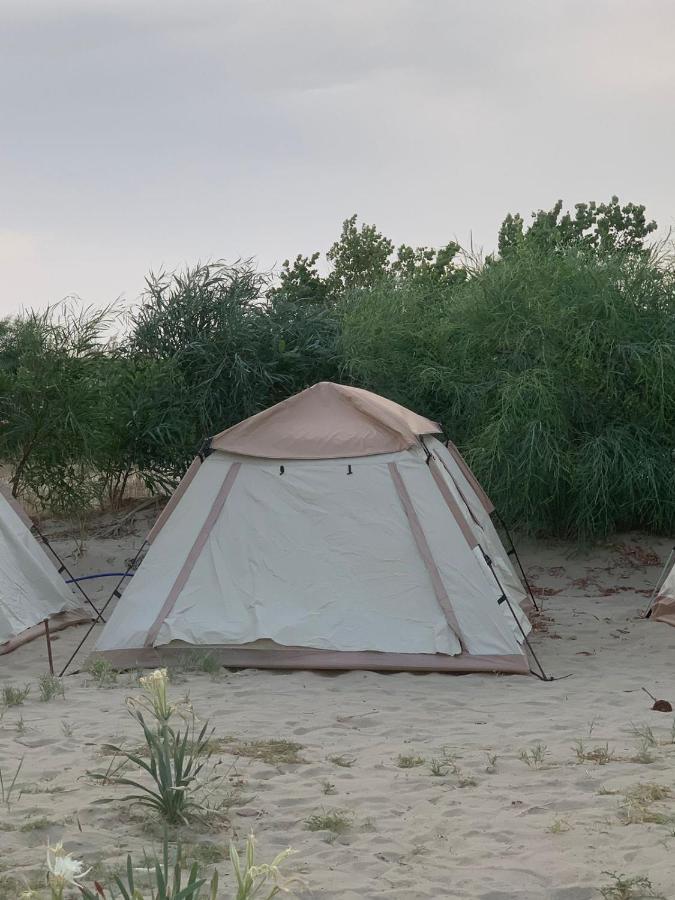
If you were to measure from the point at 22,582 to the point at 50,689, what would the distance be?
201 cm

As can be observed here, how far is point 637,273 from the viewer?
35.1 feet

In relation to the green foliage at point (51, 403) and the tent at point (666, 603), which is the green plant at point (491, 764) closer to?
the tent at point (666, 603)

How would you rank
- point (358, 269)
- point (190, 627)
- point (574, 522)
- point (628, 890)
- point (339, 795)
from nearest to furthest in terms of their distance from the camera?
point (628, 890) → point (339, 795) → point (190, 627) → point (574, 522) → point (358, 269)

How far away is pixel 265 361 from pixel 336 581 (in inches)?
281

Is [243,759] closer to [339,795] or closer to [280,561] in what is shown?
[339,795]

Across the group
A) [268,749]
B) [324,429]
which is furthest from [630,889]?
[324,429]

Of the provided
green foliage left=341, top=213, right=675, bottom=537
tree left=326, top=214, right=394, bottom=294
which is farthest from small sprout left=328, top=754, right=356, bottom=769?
tree left=326, top=214, right=394, bottom=294

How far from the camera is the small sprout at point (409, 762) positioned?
4.82 m

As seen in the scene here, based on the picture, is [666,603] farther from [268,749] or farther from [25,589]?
[25,589]

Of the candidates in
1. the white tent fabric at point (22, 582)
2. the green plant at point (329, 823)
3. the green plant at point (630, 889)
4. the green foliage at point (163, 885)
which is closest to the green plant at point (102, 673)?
the white tent fabric at point (22, 582)

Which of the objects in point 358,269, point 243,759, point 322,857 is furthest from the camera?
point 358,269

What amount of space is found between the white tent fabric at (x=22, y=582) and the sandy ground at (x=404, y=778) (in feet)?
0.99

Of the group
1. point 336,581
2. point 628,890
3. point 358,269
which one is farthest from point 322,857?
point 358,269

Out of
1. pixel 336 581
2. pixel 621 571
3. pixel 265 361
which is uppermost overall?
pixel 265 361
